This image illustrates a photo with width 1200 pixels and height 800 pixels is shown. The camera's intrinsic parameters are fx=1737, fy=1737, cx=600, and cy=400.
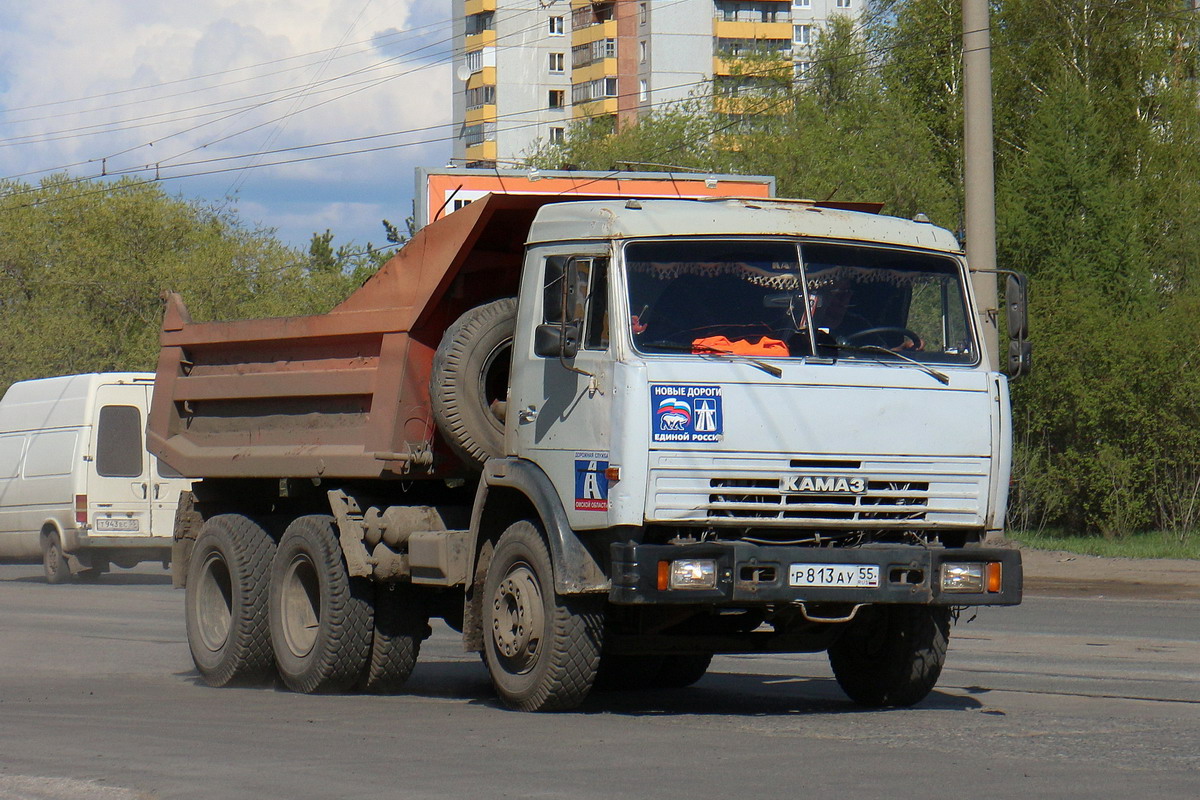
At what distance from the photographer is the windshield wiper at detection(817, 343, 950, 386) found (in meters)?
8.56

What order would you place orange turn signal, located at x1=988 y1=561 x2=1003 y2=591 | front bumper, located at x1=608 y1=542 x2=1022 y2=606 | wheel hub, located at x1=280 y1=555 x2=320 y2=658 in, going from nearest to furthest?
front bumper, located at x1=608 y1=542 x2=1022 y2=606 → orange turn signal, located at x1=988 y1=561 x2=1003 y2=591 → wheel hub, located at x1=280 y1=555 x2=320 y2=658

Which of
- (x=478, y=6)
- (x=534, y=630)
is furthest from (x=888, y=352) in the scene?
(x=478, y=6)

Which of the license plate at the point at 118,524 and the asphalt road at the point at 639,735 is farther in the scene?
the license plate at the point at 118,524

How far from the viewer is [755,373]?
27.1 feet

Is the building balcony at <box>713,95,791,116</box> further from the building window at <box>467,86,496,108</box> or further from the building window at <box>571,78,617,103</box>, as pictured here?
the building window at <box>467,86,496,108</box>

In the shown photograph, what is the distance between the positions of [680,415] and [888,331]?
1.30 meters

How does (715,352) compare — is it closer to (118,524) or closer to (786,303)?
(786,303)

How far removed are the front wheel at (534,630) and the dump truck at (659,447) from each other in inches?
0.6

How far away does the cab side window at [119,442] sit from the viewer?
22.2 meters

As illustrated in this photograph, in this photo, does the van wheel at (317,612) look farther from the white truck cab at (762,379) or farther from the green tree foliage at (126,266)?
the green tree foliage at (126,266)

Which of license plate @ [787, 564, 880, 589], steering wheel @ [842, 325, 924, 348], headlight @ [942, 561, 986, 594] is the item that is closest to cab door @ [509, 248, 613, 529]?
license plate @ [787, 564, 880, 589]

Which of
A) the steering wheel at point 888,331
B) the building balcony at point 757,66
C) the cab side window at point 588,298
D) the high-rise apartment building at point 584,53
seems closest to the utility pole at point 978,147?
the steering wheel at point 888,331

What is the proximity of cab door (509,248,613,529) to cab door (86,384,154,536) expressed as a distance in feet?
46.8

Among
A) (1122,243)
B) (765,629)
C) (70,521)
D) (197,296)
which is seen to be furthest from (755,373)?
(197,296)
